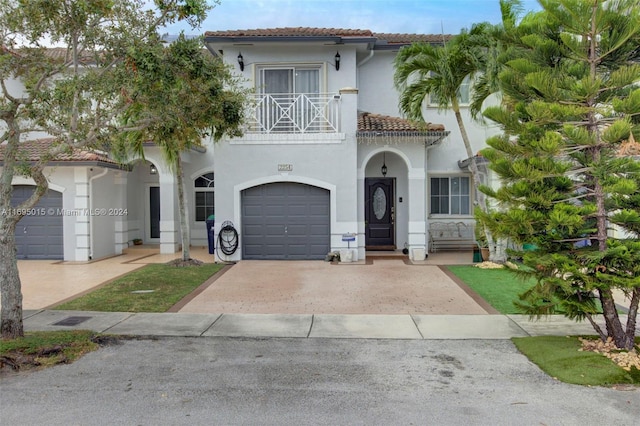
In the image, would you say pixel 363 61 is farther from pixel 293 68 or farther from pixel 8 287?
pixel 8 287

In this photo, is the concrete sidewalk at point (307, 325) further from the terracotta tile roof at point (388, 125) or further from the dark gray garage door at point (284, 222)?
the terracotta tile roof at point (388, 125)

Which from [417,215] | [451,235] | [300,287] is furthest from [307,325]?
[451,235]

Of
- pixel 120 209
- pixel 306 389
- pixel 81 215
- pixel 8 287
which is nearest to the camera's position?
pixel 306 389

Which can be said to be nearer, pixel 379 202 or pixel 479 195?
pixel 479 195

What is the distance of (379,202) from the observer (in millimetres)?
16938

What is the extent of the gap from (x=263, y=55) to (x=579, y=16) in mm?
11095

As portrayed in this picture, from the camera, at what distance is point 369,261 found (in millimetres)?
14602

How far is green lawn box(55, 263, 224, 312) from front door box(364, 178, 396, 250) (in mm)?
5789

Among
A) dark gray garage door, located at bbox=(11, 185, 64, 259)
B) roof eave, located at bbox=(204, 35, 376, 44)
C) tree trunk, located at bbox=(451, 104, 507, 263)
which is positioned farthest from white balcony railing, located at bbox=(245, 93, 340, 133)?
dark gray garage door, located at bbox=(11, 185, 64, 259)

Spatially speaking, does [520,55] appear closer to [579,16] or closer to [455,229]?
[579,16]

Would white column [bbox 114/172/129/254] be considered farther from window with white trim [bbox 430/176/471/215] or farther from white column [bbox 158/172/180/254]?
window with white trim [bbox 430/176/471/215]

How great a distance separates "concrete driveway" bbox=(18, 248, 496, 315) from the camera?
9062mm

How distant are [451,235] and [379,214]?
2.64 m

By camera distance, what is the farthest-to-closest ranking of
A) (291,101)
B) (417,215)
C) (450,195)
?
1. (450,195)
2. (291,101)
3. (417,215)
